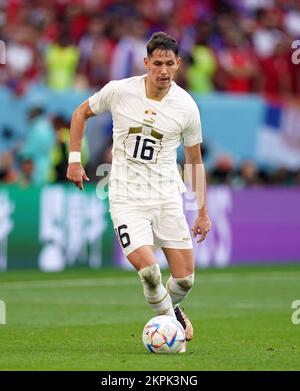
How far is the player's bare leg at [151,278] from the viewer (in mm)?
10680

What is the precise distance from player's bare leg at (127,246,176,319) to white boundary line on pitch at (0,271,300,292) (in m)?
6.99

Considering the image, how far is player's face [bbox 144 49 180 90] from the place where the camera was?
10758 millimetres

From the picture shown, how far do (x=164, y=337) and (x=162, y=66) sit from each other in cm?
238

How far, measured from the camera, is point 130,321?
45.5 ft

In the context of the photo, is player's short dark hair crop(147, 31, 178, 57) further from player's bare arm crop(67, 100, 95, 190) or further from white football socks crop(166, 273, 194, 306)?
white football socks crop(166, 273, 194, 306)

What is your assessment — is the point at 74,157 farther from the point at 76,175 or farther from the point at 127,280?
the point at 127,280

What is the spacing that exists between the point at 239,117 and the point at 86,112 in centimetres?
1262

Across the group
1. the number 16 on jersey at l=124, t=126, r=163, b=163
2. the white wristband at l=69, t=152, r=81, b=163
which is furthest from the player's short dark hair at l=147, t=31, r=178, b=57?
the white wristband at l=69, t=152, r=81, b=163

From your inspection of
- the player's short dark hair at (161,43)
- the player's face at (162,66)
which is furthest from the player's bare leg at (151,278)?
the player's short dark hair at (161,43)

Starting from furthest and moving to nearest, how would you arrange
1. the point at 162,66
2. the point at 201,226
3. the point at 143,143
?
the point at 201,226
the point at 143,143
the point at 162,66

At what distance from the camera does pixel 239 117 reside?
23.5 m

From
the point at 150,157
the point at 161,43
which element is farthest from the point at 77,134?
the point at 161,43

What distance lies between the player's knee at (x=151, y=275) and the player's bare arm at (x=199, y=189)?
0.66 m

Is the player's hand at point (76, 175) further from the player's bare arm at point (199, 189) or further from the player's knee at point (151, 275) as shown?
the player's bare arm at point (199, 189)
